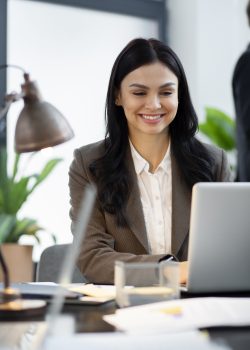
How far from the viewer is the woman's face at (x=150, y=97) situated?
7.55ft

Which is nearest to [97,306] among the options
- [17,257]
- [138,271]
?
[138,271]

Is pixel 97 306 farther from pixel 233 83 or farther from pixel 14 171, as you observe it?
pixel 14 171

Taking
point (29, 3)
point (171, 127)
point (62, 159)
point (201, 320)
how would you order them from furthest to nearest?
point (29, 3) → point (62, 159) → point (171, 127) → point (201, 320)

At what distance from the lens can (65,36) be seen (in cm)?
522

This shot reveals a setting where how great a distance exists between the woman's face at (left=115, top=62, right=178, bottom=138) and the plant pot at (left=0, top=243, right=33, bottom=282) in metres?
2.29

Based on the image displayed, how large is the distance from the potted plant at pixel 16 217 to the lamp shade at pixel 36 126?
2.94 meters

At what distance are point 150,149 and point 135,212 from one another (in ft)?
0.83

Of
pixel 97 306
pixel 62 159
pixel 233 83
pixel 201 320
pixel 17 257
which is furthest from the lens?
pixel 62 159

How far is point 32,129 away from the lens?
1.52 m

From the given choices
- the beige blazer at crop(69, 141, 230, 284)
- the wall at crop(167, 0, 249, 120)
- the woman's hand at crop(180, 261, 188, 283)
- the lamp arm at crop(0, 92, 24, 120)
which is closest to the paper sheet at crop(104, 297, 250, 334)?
the woman's hand at crop(180, 261, 188, 283)

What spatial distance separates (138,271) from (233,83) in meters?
1.06

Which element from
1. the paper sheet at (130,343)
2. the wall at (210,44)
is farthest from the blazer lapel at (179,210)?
the wall at (210,44)

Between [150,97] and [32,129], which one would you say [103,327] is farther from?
[150,97]

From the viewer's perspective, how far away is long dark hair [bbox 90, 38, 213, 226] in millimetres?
2305
